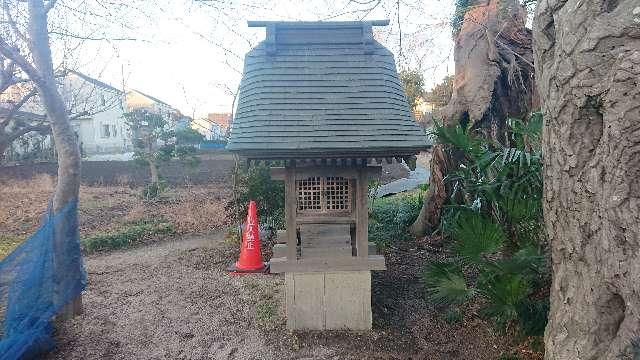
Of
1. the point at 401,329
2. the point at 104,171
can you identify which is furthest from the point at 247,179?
the point at 104,171

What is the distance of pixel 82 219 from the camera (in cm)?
1067

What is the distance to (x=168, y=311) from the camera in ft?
18.9

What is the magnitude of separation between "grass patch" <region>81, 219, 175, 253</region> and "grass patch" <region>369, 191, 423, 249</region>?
4958 mm

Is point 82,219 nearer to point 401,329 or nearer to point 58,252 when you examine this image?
point 58,252

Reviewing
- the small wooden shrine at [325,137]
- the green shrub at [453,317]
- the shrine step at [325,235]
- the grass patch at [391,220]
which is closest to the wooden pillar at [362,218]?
the small wooden shrine at [325,137]

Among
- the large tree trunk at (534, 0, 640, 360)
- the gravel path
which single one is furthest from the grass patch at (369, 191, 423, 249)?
the large tree trunk at (534, 0, 640, 360)

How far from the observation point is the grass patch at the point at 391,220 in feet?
31.8

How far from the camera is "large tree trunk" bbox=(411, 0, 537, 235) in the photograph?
893 cm

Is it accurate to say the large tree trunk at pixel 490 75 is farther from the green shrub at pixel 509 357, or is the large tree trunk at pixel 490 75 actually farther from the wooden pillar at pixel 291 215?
the green shrub at pixel 509 357

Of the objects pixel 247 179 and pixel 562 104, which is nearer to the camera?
pixel 562 104

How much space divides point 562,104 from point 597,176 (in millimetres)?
635

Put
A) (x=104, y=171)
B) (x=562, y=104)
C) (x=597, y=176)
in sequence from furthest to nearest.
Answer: (x=104, y=171)
(x=562, y=104)
(x=597, y=176)

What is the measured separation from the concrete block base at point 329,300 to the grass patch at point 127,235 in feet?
18.6

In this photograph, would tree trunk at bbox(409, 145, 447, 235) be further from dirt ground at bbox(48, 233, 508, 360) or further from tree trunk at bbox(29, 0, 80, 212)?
tree trunk at bbox(29, 0, 80, 212)
